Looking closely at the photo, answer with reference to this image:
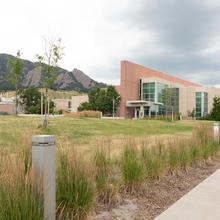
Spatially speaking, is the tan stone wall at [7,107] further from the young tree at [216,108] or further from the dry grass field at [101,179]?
the dry grass field at [101,179]

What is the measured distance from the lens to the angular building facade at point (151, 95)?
4300 cm

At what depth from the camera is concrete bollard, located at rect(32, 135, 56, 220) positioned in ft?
6.51

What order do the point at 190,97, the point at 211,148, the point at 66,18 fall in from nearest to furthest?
the point at 211,148
the point at 66,18
the point at 190,97

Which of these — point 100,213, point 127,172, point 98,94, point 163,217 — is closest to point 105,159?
point 127,172

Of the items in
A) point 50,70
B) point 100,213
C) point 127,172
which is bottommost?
point 100,213

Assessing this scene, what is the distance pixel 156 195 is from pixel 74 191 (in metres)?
1.45

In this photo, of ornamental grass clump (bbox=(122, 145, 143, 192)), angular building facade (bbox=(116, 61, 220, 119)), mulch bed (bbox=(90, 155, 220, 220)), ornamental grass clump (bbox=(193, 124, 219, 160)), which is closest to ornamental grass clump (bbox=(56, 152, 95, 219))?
mulch bed (bbox=(90, 155, 220, 220))

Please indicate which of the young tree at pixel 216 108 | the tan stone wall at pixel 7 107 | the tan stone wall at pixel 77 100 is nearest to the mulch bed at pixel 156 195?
the young tree at pixel 216 108

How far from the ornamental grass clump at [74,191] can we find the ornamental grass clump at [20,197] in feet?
1.81

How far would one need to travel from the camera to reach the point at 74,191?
8.33 feet

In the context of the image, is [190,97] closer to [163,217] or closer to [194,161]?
[194,161]

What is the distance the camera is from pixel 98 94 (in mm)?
49781

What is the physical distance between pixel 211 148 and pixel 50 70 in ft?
33.6

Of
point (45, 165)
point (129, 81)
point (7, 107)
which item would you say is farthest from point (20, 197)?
point (7, 107)
